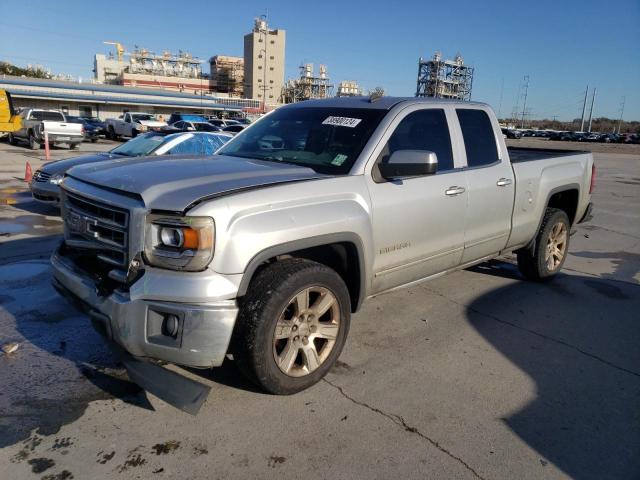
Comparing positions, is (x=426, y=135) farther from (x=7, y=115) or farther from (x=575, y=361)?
(x=7, y=115)

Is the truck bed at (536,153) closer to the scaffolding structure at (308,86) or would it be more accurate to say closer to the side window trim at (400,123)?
the side window trim at (400,123)

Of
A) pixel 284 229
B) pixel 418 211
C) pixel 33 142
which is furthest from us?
pixel 33 142

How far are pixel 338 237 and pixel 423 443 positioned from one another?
133 cm

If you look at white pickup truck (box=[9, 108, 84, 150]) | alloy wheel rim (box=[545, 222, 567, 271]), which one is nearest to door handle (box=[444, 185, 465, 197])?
alloy wheel rim (box=[545, 222, 567, 271])

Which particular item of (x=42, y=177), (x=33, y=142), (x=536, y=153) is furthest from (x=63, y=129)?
(x=536, y=153)

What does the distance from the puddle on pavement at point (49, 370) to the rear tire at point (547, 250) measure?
4.37 m

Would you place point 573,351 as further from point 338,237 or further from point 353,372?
point 338,237

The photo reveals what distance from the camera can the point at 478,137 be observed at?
4727mm

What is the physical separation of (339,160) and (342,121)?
498mm

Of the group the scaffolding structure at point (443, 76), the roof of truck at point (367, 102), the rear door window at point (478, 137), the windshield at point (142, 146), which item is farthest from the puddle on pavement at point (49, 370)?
the scaffolding structure at point (443, 76)

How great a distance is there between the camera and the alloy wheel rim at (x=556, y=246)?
5762 millimetres

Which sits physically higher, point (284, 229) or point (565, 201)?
point (284, 229)

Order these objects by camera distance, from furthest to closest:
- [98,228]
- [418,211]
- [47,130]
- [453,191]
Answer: [47,130] < [453,191] < [418,211] < [98,228]

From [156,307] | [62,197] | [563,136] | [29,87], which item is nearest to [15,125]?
[62,197]
